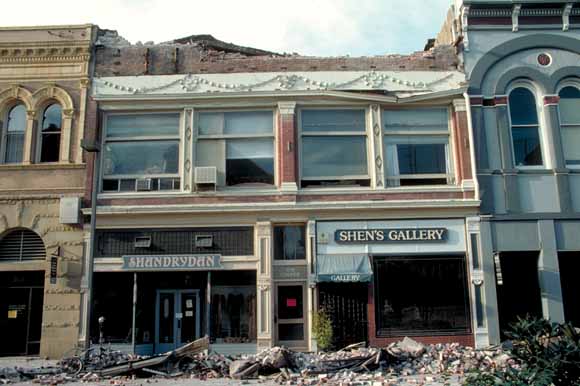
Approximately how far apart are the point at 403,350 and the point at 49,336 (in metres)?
10.3

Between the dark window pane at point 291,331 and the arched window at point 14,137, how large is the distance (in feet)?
32.9

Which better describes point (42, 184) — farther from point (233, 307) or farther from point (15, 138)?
point (233, 307)

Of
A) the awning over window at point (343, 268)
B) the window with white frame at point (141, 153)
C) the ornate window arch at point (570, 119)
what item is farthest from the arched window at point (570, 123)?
the window with white frame at point (141, 153)

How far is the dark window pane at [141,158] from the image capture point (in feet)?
57.9

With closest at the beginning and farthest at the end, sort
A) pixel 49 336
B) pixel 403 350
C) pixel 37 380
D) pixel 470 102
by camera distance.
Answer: pixel 37 380, pixel 403 350, pixel 49 336, pixel 470 102

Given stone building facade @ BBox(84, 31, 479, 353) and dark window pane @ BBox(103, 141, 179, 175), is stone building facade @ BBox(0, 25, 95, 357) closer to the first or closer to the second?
stone building facade @ BBox(84, 31, 479, 353)

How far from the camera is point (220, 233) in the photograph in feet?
56.3

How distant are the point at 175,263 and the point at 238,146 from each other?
417cm

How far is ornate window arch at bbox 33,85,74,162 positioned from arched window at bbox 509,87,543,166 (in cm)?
1422

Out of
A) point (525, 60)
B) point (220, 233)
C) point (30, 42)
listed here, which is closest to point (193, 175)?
point (220, 233)

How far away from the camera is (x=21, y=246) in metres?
17.3

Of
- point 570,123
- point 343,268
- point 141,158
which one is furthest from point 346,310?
point 570,123

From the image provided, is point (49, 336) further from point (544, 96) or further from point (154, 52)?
point (544, 96)

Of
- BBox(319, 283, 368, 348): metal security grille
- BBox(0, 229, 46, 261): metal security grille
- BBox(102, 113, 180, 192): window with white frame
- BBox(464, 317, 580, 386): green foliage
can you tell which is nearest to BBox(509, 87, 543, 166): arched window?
BBox(319, 283, 368, 348): metal security grille
